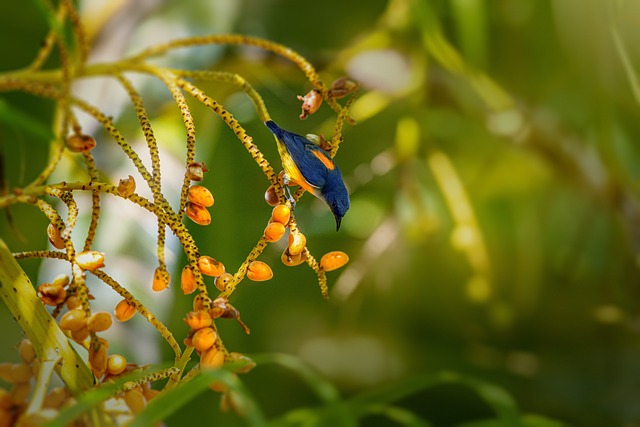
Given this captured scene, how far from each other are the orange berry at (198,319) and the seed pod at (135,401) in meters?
0.03

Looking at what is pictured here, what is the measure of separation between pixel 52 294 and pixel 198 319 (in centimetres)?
Answer: 5

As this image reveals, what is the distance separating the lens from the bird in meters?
0.21

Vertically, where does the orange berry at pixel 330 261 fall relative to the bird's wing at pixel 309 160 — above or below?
below

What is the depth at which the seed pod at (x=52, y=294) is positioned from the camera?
8.2 inches

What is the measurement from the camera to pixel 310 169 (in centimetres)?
21

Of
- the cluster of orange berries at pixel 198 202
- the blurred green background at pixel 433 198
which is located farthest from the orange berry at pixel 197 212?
the blurred green background at pixel 433 198

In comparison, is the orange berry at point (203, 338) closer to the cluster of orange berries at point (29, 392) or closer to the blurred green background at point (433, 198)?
the cluster of orange berries at point (29, 392)

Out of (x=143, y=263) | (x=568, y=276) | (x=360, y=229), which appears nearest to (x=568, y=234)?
(x=568, y=276)

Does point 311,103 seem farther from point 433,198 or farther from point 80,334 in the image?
point 433,198

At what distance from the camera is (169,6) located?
16.0 inches

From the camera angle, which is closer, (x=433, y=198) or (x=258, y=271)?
(x=258, y=271)

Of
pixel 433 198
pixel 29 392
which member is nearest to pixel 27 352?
pixel 29 392

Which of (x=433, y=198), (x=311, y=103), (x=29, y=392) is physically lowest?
(x=29, y=392)

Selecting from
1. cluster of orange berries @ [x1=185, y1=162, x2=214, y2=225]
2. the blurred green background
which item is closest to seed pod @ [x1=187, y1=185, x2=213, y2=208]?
cluster of orange berries @ [x1=185, y1=162, x2=214, y2=225]
